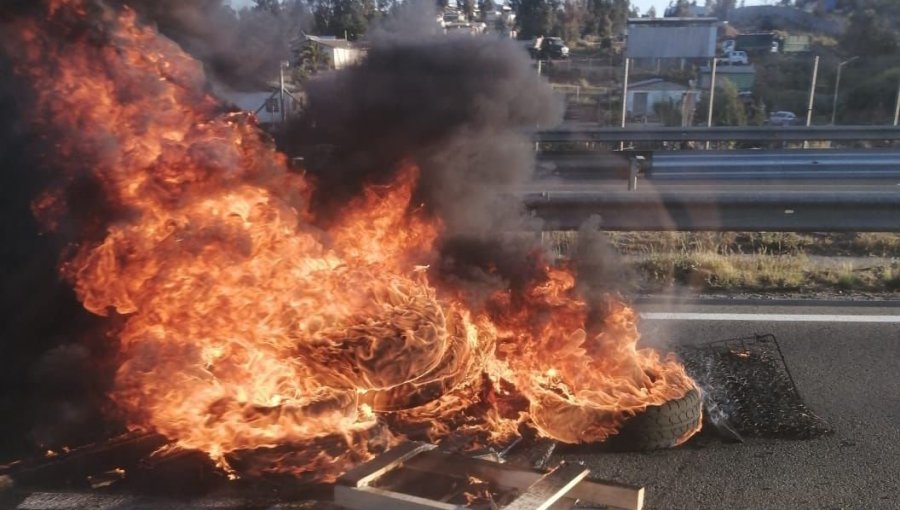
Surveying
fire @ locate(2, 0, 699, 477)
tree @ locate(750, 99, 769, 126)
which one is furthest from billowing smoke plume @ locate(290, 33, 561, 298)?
tree @ locate(750, 99, 769, 126)

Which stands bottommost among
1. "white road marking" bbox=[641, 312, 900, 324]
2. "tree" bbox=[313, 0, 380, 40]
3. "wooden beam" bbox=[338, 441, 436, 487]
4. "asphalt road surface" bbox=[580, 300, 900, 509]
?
"white road marking" bbox=[641, 312, 900, 324]

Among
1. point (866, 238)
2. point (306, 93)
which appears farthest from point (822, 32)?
point (306, 93)

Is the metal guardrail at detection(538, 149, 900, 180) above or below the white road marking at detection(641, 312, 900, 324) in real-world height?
below

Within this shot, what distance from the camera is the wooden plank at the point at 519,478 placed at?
3193 millimetres

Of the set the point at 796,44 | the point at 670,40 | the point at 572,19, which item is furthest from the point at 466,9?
the point at 796,44

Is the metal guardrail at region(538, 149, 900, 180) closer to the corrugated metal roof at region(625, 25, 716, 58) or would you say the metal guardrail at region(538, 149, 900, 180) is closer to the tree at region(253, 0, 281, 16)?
the tree at region(253, 0, 281, 16)

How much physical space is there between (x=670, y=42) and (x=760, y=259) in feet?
86.7

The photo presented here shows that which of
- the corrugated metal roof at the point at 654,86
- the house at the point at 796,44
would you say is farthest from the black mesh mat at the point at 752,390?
the house at the point at 796,44

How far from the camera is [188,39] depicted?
502 cm

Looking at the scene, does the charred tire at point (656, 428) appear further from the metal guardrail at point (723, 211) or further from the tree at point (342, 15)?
the tree at point (342, 15)

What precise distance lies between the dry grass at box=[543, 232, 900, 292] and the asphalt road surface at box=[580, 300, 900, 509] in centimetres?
134

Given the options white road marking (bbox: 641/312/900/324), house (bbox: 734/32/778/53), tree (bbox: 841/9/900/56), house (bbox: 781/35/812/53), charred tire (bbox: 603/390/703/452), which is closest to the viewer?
charred tire (bbox: 603/390/703/452)

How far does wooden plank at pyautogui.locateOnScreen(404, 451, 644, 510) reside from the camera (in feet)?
10.5

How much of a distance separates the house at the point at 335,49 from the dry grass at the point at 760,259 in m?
2.38
